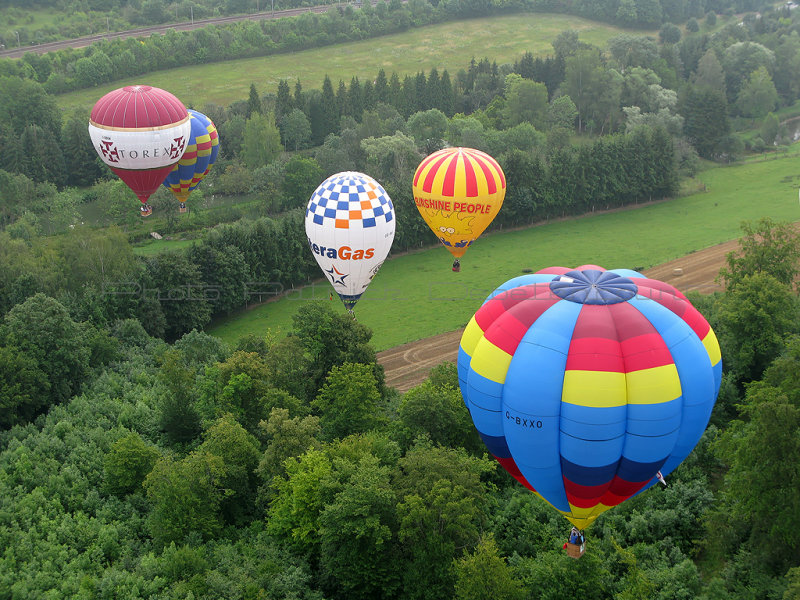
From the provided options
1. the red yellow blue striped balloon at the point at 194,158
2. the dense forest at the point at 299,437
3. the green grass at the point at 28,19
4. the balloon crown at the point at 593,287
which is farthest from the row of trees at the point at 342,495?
the green grass at the point at 28,19

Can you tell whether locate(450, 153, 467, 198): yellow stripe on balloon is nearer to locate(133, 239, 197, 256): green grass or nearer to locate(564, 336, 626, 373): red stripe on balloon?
locate(564, 336, 626, 373): red stripe on balloon

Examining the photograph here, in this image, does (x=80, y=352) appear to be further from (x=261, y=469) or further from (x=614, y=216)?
(x=614, y=216)

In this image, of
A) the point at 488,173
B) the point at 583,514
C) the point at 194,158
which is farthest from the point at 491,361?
the point at 194,158

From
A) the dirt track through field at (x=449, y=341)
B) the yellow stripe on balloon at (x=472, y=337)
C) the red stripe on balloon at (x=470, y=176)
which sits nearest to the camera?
the yellow stripe on balloon at (x=472, y=337)

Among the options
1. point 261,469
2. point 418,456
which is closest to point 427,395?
point 418,456

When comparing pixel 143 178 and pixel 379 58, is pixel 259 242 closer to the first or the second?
pixel 143 178

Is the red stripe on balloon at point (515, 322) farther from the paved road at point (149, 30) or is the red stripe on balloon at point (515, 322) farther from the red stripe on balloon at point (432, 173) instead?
the paved road at point (149, 30)

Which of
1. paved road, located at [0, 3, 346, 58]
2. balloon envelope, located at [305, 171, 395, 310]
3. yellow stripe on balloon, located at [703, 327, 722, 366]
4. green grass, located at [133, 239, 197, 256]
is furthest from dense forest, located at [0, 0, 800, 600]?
paved road, located at [0, 3, 346, 58]
